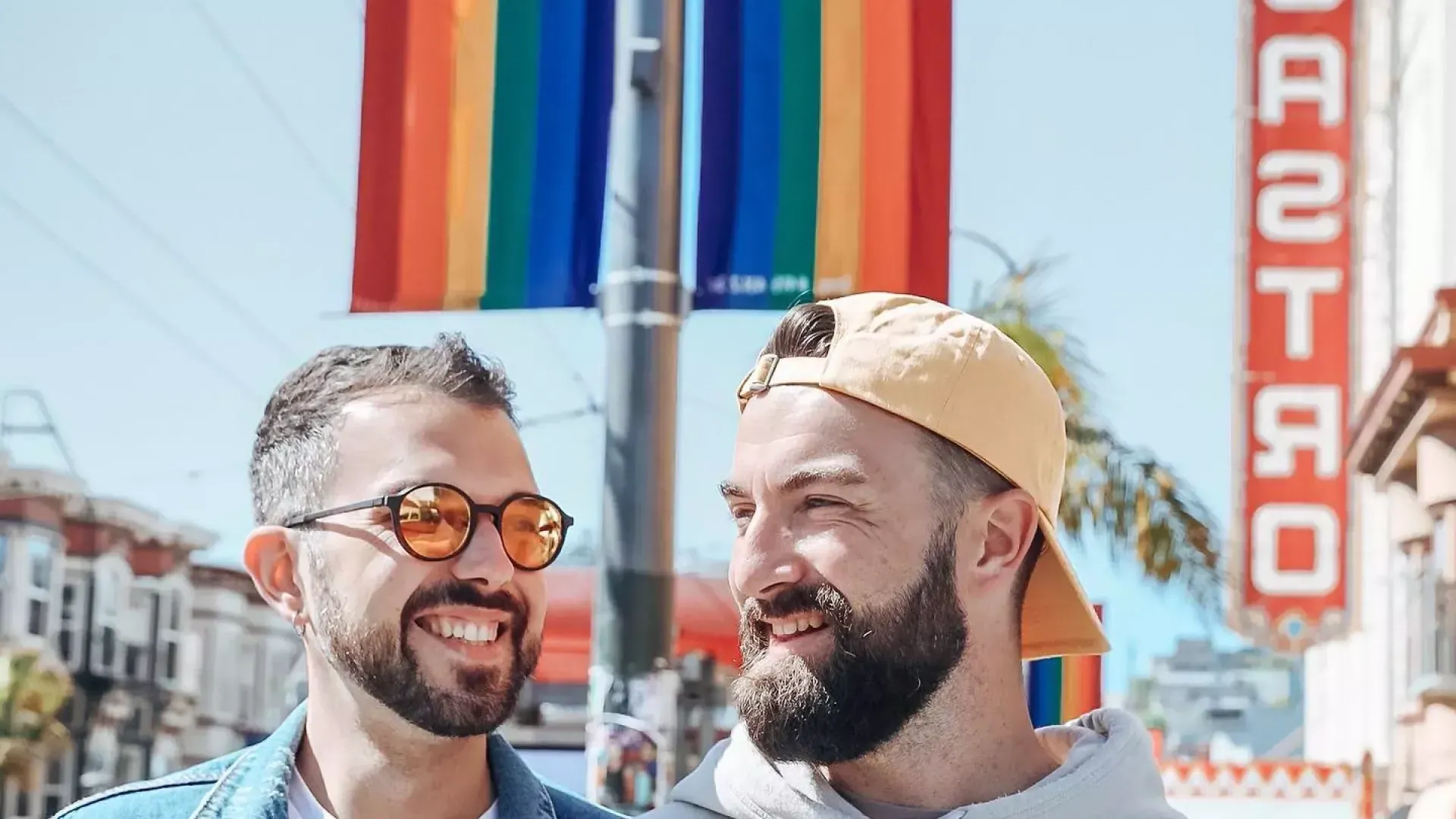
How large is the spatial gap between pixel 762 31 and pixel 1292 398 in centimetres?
851

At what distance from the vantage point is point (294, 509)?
3521 mm

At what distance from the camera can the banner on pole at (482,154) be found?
8.17m

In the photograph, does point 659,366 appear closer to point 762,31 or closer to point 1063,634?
point 762,31

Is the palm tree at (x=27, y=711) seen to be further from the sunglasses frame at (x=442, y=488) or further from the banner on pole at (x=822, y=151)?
the sunglasses frame at (x=442, y=488)

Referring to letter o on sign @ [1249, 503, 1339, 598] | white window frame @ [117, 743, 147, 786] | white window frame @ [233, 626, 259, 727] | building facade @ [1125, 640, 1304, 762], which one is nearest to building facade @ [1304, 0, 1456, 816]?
letter o on sign @ [1249, 503, 1339, 598]

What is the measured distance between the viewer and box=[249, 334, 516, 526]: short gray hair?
3.51 m

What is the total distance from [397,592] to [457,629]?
0.40ft

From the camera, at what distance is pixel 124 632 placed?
32.9 m

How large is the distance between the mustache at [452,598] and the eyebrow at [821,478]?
0.68m

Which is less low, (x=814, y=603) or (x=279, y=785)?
(x=814, y=603)

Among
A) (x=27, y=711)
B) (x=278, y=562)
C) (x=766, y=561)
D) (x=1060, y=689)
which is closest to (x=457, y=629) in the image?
(x=278, y=562)

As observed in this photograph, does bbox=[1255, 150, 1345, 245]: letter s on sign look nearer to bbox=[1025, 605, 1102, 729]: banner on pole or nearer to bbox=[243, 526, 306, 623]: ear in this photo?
bbox=[1025, 605, 1102, 729]: banner on pole

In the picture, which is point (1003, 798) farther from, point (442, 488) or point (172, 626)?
point (172, 626)

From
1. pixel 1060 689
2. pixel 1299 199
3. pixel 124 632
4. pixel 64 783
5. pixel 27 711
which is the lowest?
pixel 64 783
